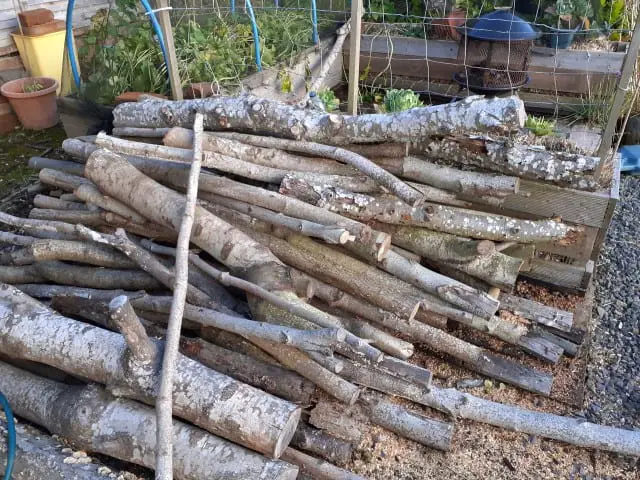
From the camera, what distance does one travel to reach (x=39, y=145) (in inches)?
251

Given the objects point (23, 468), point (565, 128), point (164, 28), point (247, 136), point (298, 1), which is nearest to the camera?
point (23, 468)

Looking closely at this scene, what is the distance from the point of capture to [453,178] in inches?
129

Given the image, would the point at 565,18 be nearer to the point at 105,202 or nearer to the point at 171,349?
the point at 105,202

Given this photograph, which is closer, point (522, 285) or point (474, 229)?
point (474, 229)

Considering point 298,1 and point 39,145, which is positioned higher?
point 298,1

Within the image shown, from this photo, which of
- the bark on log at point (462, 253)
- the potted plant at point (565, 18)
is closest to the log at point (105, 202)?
the bark on log at point (462, 253)

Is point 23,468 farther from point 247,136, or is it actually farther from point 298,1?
point 298,1

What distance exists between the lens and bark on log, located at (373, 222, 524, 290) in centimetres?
309

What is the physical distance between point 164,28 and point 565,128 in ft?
12.6

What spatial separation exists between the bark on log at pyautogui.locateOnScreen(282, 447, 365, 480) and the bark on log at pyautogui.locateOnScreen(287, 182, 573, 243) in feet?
4.37

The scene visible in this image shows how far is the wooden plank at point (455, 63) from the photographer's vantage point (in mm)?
6012

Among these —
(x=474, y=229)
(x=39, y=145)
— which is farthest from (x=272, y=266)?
(x=39, y=145)

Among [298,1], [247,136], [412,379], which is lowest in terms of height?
[412,379]

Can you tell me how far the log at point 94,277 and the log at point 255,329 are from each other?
25 cm
